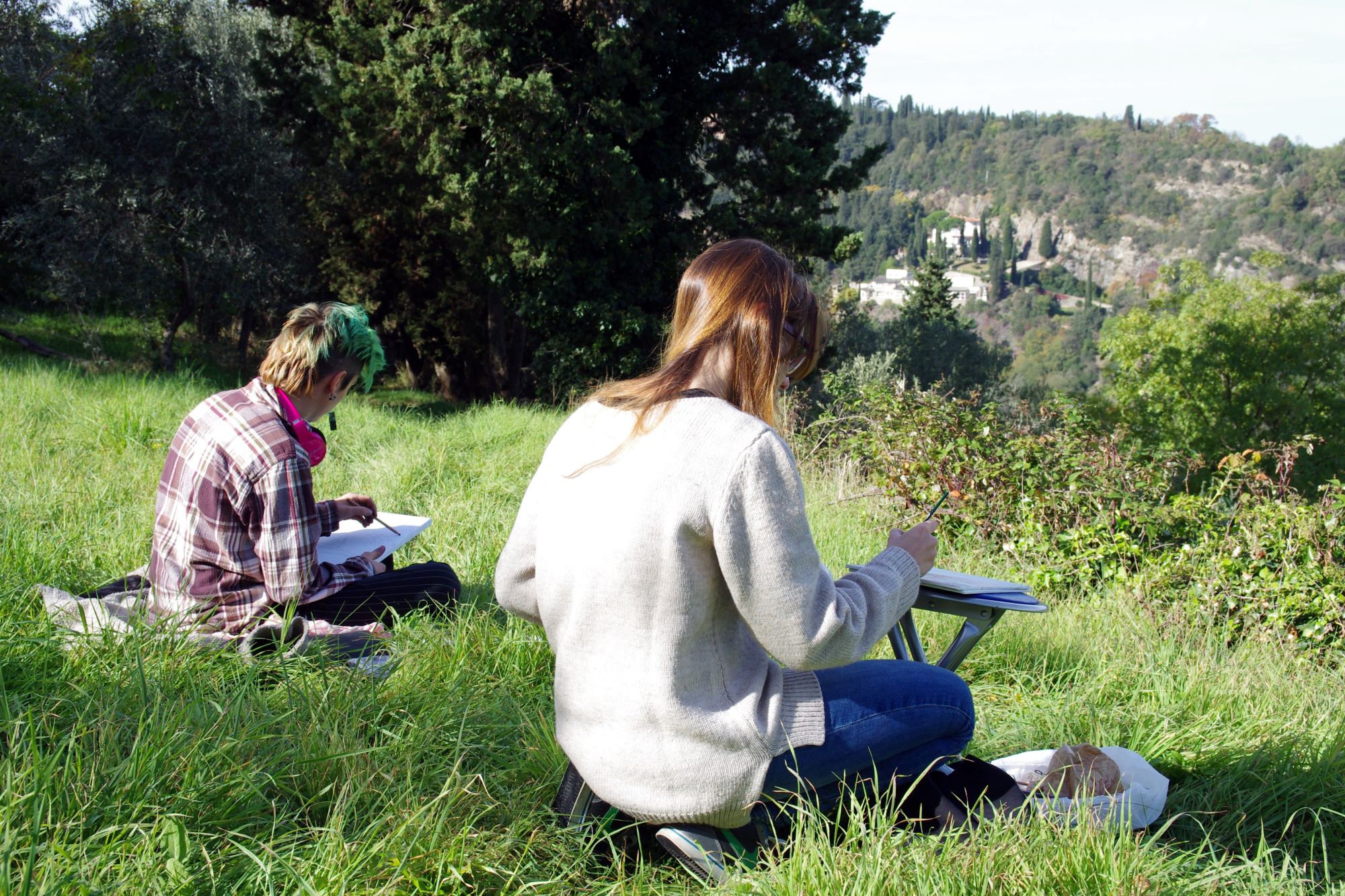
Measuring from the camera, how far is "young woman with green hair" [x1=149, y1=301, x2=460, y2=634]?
9.35 feet

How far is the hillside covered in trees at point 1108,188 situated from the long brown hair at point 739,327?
4887 inches

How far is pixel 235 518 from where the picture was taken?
2891mm

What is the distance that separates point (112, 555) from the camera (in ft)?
12.5

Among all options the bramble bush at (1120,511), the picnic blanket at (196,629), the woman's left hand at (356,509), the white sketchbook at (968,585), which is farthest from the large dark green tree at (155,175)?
the white sketchbook at (968,585)

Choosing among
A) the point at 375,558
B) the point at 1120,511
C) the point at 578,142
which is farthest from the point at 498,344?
the point at 375,558

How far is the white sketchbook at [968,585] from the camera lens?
2.23 m

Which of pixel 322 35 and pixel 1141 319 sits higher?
pixel 322 35

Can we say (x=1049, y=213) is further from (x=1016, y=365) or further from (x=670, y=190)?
(x=670, y=190)

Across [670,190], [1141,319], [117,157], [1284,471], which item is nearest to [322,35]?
[117,157]

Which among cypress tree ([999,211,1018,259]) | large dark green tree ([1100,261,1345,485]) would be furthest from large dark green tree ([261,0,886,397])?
cypress tree ([999,211,1018,259])

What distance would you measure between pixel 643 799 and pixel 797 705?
0.36 metres

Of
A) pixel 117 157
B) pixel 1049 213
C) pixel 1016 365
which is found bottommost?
pixel 1016 365

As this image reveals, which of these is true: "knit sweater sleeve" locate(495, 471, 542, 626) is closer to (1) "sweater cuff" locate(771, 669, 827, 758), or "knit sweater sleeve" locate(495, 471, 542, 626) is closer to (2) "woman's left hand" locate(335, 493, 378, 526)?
(1) "sweater cuff" locate(771, 669, 827, 758)

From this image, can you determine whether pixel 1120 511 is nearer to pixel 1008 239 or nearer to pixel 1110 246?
pixel 1008 239
